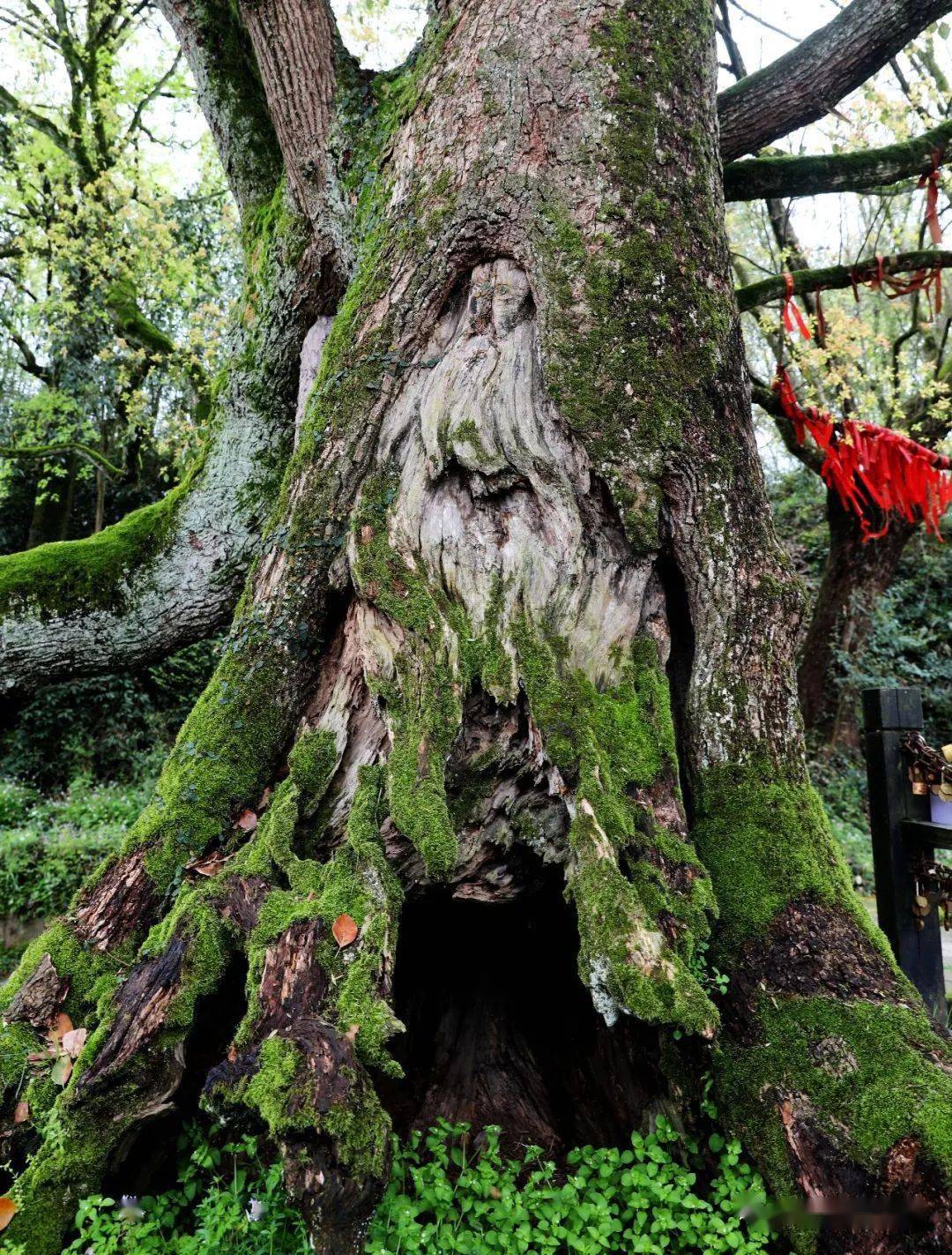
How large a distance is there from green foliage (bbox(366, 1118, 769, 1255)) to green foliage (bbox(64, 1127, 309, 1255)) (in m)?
0.28

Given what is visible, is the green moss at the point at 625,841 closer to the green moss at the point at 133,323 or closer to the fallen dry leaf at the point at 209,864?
the fallen dry leaf at the point at 209,864

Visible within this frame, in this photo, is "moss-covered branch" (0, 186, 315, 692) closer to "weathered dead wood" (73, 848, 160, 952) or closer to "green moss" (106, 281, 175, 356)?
"weathered dead wood" (73, 848, 160, 952)

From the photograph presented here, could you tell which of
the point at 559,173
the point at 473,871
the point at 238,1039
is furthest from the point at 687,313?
the point at 238,1039

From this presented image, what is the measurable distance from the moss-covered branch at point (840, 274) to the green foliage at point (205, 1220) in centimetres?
632

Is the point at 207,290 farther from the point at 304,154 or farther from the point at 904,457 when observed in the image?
the point at 904,457

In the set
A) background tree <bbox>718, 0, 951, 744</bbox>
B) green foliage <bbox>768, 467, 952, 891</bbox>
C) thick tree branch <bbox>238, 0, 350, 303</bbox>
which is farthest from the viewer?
green foliage <bbox>768, 467, 952, 891</bbox>

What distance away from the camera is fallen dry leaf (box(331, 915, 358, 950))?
7.56 feet

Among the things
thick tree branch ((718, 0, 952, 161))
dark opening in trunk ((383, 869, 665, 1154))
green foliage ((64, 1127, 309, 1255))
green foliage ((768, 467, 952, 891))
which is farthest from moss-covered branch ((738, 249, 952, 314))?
green foliage ((64, 1127, 309, 1255))

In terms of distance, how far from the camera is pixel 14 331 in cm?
1244

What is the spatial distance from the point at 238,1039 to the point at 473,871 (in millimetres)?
835

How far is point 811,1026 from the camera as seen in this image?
2.45 m

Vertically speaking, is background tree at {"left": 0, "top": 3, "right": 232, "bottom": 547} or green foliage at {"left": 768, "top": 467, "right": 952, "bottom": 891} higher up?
background tree at {"left": 0, "top": 3, "right": 232, "bottom": 547}

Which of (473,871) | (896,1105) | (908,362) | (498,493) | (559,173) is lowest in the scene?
(896,1105)

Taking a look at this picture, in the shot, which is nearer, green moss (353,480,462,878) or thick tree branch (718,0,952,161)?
green moss (353,480,462,878)
